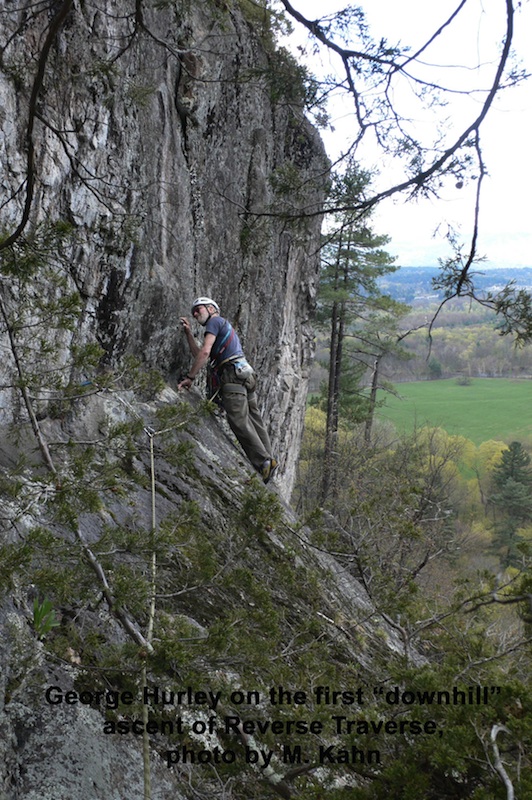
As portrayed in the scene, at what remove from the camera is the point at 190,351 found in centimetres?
750

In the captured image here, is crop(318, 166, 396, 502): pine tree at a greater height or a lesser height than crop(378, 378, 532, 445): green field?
greater

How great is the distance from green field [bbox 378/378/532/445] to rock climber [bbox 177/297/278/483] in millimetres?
42275

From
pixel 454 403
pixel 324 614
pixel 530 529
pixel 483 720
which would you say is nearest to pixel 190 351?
pixel 324 614

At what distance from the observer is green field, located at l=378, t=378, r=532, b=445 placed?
50.3 metres

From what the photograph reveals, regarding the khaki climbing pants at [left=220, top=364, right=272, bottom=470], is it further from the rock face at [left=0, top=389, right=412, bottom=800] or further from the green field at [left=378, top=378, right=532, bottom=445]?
the green field at [left=378, top=378, right=532, bottom=445]

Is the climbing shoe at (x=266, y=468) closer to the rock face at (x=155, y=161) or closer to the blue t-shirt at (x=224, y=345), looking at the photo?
the blue t-shirt at (x=224, y=345)

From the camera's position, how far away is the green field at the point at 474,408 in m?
50.3

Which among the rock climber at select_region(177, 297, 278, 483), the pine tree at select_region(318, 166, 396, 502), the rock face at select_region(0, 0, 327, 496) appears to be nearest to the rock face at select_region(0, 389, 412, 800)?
the rock face at select_region(0, 0, 327, 496)

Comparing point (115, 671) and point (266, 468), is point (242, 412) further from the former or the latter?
point (115, 671)

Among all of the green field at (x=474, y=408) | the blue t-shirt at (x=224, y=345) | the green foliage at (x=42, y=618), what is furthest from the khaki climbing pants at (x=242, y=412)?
the green field at (x=474, y=408)

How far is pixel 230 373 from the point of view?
710cm

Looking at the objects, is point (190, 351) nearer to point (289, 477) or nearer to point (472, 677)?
point (472, 677)

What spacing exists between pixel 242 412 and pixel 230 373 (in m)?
0.53

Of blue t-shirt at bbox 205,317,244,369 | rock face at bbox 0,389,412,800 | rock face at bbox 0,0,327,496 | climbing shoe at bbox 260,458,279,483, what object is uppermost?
rock face at bbox 0,0,327,496
